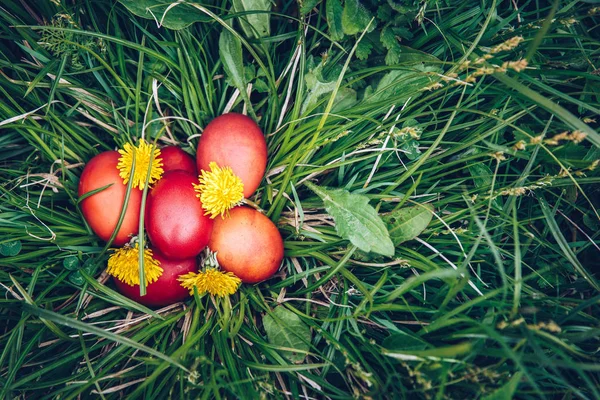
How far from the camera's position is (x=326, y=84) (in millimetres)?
1490

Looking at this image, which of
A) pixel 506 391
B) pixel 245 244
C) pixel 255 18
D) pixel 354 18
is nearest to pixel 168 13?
pixel 255 18

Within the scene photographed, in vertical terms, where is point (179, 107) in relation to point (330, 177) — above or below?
above

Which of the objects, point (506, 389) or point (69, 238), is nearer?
point (506, 389)

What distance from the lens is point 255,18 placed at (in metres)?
1.56

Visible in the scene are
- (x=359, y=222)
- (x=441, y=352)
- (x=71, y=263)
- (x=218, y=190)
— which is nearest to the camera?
(x=441, y=352)

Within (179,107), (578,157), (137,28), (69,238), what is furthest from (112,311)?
(578,157)

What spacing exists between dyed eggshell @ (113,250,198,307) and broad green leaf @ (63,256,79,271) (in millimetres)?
202

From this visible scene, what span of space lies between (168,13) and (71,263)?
3.39 feet

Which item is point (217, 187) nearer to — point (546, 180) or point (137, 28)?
point (137, 28)

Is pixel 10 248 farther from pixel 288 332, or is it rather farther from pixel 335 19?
pixel 335 19

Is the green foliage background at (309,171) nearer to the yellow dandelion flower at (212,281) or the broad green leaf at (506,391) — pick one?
the yellow dandelion flower at (212,281)

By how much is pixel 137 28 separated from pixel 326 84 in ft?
2.82

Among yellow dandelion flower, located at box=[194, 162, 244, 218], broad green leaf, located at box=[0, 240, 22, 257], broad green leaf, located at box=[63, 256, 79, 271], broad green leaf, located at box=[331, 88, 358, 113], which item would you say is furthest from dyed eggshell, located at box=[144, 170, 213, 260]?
broad green leaf, located at box=[331, 88, 358, 113]

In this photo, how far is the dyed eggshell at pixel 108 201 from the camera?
136 cm
